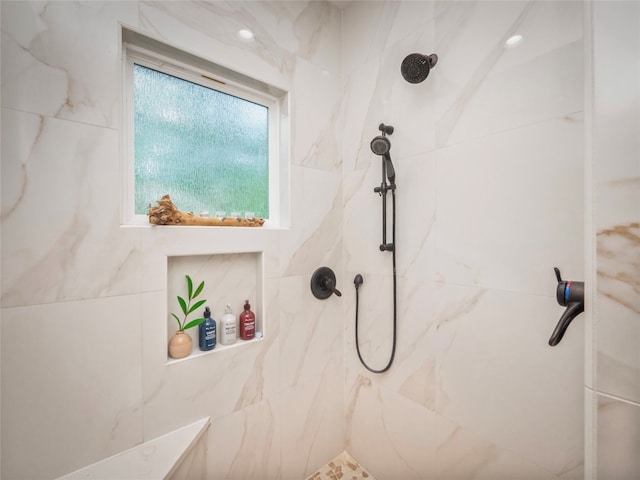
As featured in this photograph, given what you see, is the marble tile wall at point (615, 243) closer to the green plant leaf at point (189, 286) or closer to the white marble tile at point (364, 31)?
the white marble tile at point (364, 31)

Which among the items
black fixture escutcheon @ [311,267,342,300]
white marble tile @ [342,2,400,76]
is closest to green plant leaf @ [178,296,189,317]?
black fixture escutcheon @ [311,267,342,300]

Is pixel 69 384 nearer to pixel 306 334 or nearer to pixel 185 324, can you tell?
pixel 185 324

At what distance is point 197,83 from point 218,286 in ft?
3.16

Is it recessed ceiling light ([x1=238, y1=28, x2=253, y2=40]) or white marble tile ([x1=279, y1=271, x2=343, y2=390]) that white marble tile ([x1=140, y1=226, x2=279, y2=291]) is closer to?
white marble tile ([x1=279, y1=271, x2=343, y2=390])

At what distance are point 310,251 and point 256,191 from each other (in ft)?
1.43

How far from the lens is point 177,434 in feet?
3.55

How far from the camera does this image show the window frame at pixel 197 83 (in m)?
1.10

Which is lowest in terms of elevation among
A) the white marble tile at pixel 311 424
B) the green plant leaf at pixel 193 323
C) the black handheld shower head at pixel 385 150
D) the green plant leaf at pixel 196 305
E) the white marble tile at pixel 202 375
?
the white marble tile at pixel 311 424

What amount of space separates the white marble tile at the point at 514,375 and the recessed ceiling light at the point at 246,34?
147 cm

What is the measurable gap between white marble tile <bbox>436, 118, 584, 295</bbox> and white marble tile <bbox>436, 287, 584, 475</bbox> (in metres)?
0.09

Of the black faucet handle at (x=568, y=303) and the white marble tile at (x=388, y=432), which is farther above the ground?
the black faucet handle at (x=568, y=303)

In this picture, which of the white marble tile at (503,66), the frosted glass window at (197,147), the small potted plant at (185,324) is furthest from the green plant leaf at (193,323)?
the white marble tile at (503,66)

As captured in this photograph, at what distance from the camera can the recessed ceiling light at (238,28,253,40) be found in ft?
4.11

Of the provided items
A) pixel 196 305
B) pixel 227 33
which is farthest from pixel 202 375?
pixel 227 33
